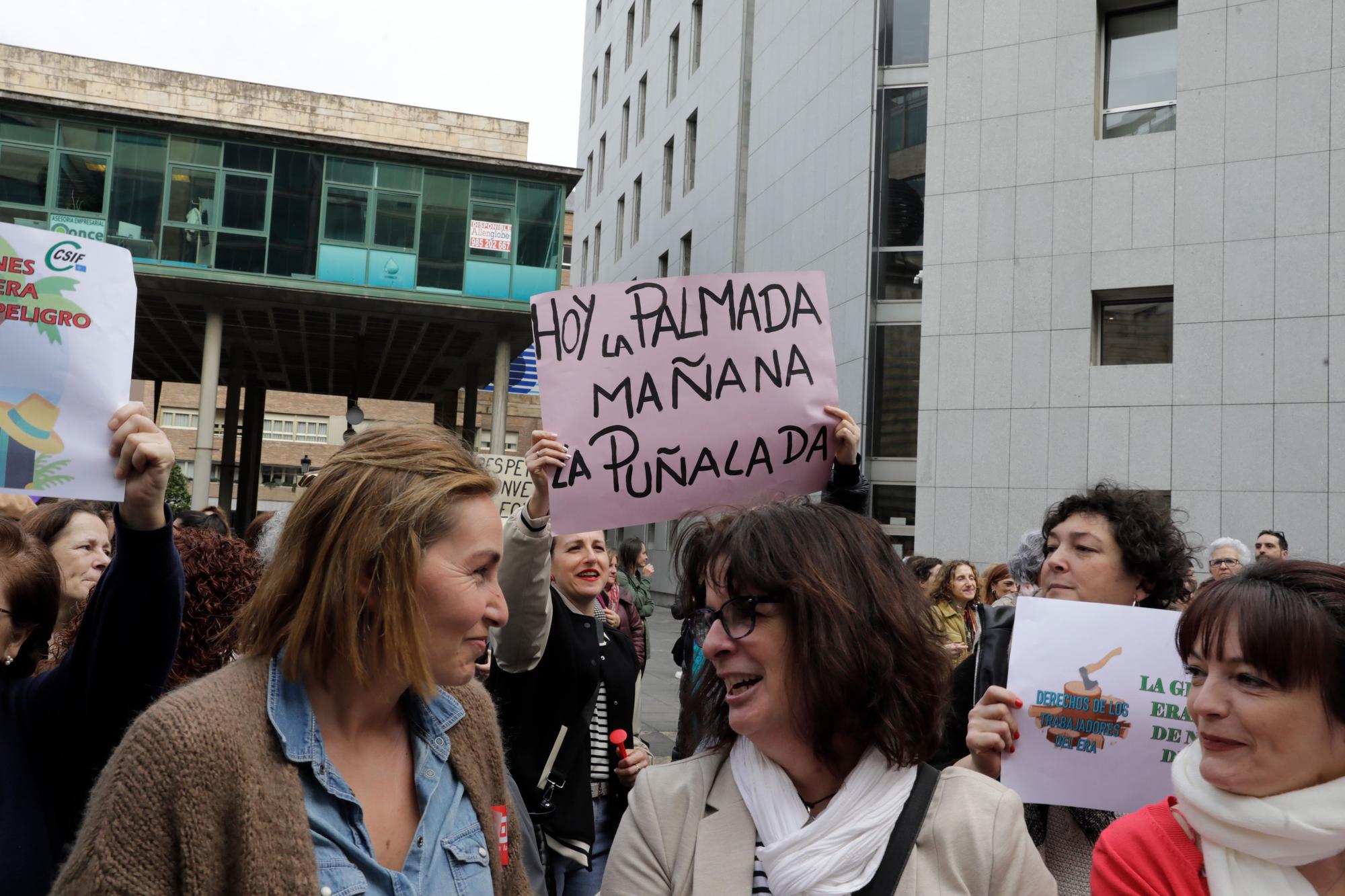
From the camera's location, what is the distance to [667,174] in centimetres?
3353

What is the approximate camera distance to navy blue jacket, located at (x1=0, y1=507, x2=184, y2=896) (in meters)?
2.32

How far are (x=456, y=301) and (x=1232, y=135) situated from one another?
1539 centimetres

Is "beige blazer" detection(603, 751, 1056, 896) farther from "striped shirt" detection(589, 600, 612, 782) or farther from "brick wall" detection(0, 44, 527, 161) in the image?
"brick wall" detection(0, 44, 527, 161)

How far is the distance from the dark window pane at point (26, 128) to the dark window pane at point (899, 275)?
1723 cm

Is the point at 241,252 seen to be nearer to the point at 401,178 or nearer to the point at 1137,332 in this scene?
the point at 401,178

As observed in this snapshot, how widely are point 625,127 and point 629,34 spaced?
330cm

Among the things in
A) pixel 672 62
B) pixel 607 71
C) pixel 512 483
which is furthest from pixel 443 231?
pixel 607 71

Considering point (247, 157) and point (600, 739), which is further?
point (247, 157)

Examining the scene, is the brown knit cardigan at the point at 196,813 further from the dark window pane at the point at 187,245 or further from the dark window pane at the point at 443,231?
the dark window pane at the point at 187,245

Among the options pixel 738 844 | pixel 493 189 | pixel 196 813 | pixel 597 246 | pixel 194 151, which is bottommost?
pixel 738 844

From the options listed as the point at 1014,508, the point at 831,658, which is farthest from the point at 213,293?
the point at 831,658

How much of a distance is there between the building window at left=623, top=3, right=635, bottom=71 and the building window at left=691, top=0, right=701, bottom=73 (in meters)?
7.10

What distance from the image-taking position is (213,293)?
23984 millimetres

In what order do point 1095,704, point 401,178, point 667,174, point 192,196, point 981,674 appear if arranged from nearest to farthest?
point 1095,704 → point 981,674 → point 192,196 → point 401,178 → point 667,174
